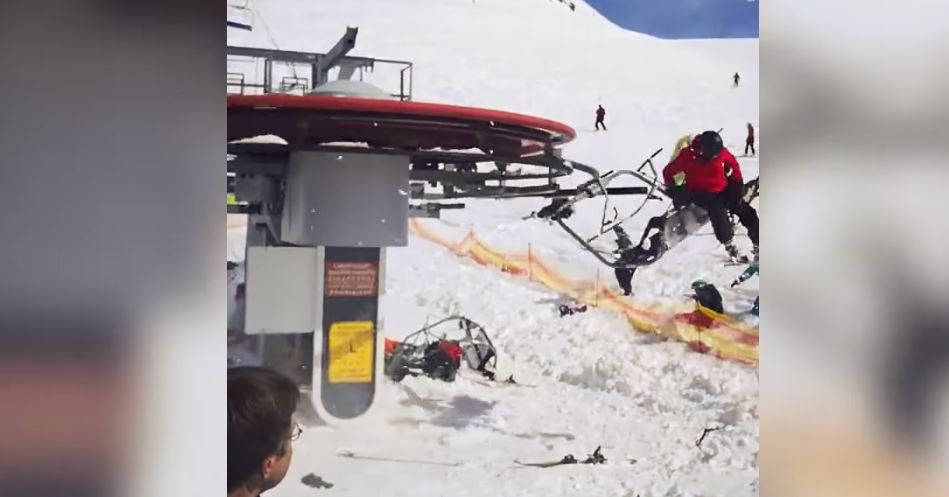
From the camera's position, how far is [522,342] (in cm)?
131

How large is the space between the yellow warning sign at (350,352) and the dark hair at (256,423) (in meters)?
0.07

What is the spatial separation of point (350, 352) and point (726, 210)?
0.73 metres

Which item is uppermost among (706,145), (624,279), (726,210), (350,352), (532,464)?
(706,145)

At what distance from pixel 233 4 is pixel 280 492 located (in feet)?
2.59

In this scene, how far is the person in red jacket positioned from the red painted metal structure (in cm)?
30

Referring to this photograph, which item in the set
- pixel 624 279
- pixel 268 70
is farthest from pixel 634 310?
pixel 268 70

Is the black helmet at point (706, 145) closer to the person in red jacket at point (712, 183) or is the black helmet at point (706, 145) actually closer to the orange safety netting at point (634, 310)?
the person in red jacket at point (712, 183)

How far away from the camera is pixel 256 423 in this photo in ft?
4.02

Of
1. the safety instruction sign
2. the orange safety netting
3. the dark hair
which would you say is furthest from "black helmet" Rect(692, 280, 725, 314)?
the dark hair

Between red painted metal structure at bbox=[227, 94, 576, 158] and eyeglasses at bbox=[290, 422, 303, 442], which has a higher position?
red painted metal structure at bbox=[227, 94, 576, 158]

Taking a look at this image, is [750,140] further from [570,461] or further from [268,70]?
[268,70]

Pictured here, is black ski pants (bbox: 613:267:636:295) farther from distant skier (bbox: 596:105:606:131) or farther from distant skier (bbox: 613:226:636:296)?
distant skier (bbox: 596:105:606:131)

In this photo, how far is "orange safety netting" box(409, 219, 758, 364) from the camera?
4.22ft

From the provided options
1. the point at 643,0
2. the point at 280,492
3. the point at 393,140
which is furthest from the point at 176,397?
the point at 643,0
